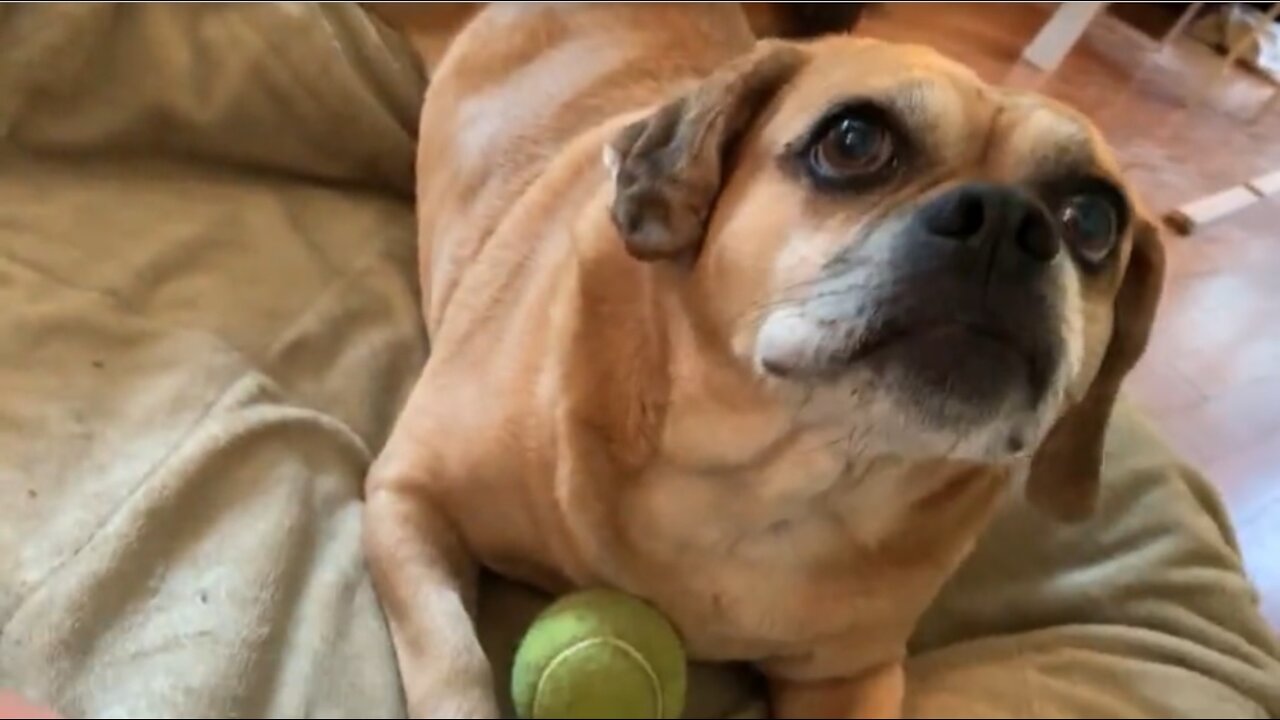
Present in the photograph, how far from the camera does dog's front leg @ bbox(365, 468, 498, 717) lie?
129cm

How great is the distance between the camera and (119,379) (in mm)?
1676

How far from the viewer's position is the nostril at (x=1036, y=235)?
1.20 m

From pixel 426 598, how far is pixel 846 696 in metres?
0.38

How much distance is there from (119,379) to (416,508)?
1.26 feet

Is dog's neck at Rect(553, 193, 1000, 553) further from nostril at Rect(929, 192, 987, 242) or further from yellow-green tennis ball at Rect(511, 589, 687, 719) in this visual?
nostril at Rect(929, 192, 987, 242)

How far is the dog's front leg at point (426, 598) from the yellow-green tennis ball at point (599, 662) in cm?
4

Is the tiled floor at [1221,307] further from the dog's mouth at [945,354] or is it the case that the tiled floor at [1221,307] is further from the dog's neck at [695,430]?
the dog's mouth at [945,354]

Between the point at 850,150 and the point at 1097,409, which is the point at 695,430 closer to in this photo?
the point at 850,150

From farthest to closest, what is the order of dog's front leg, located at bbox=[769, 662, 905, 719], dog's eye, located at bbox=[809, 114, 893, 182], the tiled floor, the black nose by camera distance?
1. the tiled floor
2. dog's front leg, located at bbox=[769, 662, 905, 719]
3. dog's eye, located at bbox=[809, 114, 893, 182]
4. the black nose

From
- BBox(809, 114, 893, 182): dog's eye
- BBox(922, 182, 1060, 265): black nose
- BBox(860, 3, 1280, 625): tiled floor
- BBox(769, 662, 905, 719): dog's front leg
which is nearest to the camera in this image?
BBox(922, 182, 1060, 265): black nose

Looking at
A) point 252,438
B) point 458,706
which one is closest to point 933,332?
point 458,706

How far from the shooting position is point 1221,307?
1816mm

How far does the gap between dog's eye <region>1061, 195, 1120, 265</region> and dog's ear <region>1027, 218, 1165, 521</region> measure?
10 centimetres

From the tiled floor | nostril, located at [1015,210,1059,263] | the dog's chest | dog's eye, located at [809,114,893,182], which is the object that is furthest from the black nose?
the tiled floor
